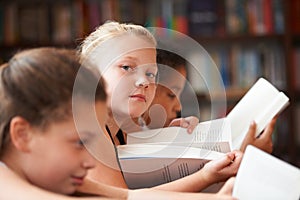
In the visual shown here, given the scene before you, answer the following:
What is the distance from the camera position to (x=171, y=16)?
2.53 m

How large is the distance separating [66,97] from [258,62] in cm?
216

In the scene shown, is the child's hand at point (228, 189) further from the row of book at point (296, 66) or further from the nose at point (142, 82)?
the row of book at point (296, 66)

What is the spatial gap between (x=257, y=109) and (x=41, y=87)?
0.43m

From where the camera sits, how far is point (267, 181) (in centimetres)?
54

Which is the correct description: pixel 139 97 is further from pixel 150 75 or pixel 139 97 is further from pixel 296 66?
pixel 296 66

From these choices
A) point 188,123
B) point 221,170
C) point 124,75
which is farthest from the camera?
point 188,123

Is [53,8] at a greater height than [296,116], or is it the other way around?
[53,8]

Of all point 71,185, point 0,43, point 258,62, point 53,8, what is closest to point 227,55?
point 258,62

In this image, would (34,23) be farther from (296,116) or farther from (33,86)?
(33,86)

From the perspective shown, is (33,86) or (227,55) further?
(227,55)

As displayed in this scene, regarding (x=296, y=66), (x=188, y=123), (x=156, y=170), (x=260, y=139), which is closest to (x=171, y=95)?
(x=188, y=123)

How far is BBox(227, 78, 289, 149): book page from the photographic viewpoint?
0.81 metres

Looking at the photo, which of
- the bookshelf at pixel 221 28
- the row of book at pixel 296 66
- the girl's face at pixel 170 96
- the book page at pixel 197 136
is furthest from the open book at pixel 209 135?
the row of book at pixel 296 66

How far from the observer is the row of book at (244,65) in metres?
2.56
